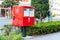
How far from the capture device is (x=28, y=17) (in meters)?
13.9

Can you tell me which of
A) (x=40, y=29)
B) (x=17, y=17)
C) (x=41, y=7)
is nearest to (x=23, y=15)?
(x=17, y=17)

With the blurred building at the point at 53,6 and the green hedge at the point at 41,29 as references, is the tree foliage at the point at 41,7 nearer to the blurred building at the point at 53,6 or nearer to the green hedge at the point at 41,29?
the blurred building at the point at 53,6

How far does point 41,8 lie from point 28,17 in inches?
96.5

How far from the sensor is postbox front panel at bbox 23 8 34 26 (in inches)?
543

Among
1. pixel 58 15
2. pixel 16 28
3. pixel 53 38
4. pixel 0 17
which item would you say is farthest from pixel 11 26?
pixel 0 17

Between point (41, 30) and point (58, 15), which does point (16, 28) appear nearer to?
point (41, 30)

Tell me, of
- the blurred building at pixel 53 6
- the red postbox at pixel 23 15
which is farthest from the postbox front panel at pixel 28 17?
the blurred building at pixel 53 6

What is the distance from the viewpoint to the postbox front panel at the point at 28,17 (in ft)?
45.2

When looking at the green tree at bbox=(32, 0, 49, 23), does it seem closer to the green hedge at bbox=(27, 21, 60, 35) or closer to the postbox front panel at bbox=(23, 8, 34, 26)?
the green hedge at bbox=(27, 21, 60, 35)

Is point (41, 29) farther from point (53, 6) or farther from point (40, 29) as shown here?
point (53, 6)

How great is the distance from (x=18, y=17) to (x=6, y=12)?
32.6m

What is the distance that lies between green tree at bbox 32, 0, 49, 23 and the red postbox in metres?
2.13

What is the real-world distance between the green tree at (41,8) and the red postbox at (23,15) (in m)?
2.13

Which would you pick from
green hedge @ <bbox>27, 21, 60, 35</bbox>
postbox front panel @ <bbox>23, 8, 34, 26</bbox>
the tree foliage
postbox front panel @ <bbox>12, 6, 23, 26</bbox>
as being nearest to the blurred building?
the tree foliage
